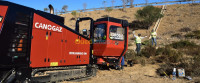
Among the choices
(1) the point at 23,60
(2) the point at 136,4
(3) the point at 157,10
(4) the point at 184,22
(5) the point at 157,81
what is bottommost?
(5) the point at 157,81

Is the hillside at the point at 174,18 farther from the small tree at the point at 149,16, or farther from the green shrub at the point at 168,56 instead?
the green shrub at the point at 168,56

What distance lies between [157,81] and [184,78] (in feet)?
4.36

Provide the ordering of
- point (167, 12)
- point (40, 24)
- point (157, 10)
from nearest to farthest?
point (40, 24), point (157, 10), point (167, 12)

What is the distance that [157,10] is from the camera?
38.6 metres

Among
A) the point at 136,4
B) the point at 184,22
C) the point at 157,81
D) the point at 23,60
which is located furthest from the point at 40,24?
the point at 136,4

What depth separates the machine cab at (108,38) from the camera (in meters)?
8.66

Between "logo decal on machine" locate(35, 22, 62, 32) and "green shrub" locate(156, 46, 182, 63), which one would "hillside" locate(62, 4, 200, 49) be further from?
"logo decal on machine" locate(35, 22, 62, 32)

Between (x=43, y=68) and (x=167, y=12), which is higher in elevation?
(x=167, y=12)

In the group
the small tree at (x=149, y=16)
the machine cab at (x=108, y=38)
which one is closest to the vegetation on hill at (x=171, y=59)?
the machine cab at (x=108, y=38)

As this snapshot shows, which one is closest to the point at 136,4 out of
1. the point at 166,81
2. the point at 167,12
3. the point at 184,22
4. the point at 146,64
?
the point at 167,12

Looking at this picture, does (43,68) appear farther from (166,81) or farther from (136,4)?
(136,4)

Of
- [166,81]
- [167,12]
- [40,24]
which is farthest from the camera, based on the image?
[167,12]

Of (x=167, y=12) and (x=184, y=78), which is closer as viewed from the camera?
(x=184, y=78)

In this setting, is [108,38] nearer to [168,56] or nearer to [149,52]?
[168,56]
